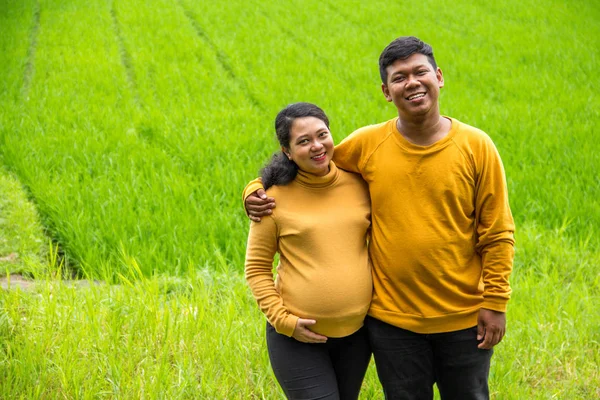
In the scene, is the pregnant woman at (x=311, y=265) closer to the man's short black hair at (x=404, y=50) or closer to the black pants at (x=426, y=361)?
the black pants at (x=426, y=361)

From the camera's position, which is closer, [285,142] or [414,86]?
[414,86]

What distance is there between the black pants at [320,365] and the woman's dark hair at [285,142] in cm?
45

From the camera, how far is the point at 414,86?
2039mm

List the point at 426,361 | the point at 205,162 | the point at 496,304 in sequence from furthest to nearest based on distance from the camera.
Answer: the point at 205,162 < the point at 426,361 < the point at 496,304

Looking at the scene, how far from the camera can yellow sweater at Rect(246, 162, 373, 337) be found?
6.82 feet

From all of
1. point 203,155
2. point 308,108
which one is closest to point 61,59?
point 203,155

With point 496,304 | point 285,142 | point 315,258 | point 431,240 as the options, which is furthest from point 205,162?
point 496,304

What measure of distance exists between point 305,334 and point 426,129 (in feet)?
2.26

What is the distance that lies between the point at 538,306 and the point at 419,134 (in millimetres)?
1950

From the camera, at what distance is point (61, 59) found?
9.45 meters

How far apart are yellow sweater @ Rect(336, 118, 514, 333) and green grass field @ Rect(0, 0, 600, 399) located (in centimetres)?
90

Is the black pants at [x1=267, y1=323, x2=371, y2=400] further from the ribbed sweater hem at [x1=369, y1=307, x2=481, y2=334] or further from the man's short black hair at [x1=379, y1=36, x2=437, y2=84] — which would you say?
the man's short black hair at [x1=379, y1=36, x2=437, y2=84]

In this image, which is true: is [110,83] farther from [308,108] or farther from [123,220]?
[308,108]

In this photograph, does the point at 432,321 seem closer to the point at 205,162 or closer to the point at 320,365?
the point at 320,365
